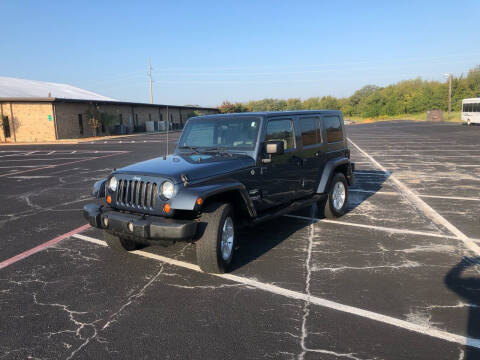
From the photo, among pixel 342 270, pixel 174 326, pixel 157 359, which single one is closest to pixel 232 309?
pixel 174 326

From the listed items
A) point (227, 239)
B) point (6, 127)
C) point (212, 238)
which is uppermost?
point (6, 127)

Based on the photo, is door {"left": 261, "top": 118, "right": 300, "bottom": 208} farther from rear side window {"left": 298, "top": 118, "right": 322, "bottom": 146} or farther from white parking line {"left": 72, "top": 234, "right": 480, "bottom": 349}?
white parking line {"left": 72, "top": 234, "right": 480, "bottom": 349}

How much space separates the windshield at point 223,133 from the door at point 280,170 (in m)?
0.24

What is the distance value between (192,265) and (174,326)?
1.47 m

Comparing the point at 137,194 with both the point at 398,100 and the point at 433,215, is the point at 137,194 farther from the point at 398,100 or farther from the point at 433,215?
the point at 398,100

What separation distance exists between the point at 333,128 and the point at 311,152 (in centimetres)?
113

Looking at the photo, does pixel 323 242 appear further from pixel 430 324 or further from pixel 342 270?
pixel 430 324

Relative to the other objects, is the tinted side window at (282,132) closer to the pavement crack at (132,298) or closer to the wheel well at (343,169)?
the wheel well at (343,169)

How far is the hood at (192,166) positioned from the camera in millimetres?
4312

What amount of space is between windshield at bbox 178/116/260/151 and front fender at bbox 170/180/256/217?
0.90 meters

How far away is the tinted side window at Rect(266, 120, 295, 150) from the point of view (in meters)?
5.48

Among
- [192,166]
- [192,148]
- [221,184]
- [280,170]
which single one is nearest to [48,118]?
[192,148]

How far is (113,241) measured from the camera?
17.0ft

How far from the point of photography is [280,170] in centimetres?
553
